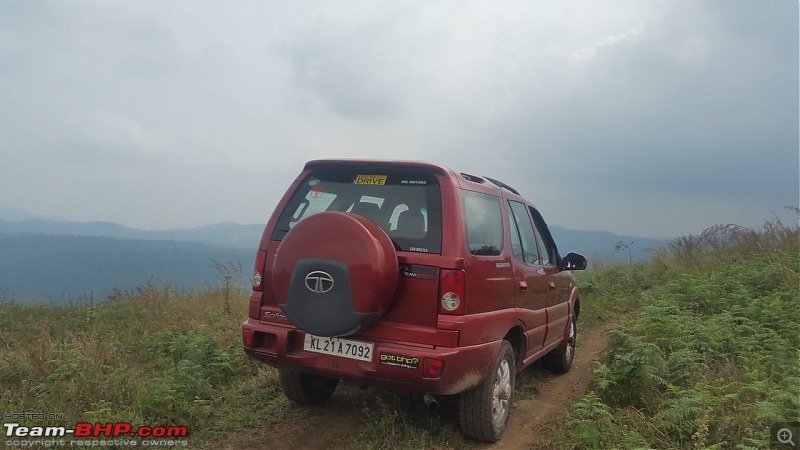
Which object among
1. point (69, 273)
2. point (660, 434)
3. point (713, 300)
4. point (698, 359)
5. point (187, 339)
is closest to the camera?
point (660, 434)

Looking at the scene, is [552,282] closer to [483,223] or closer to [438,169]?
[483,223]

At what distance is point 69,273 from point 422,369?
3287 inches

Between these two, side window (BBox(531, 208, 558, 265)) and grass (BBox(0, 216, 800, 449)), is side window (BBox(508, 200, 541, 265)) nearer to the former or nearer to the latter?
side window (BBox(531, 208, 558, 265))

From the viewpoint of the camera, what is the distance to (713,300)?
6836 mm

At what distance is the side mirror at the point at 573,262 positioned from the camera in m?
5.39

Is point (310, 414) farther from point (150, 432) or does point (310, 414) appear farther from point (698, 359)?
point (698, 359)

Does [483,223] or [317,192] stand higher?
[317,192]

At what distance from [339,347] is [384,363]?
354mm

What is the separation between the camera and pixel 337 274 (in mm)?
3082

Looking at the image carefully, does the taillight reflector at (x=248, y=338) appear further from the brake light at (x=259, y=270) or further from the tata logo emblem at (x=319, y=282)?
the tata logo emblem at (x=319, y=282)

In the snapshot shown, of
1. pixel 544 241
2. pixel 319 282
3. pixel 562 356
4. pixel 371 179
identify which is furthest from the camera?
pixel 562 356

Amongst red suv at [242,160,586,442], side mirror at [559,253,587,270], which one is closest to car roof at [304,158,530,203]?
red suv at [242,160,586,442]

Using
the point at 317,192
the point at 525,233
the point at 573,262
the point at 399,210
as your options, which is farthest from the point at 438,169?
the point at 573,262

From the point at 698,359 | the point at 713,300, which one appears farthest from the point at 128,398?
the point at 713,300
